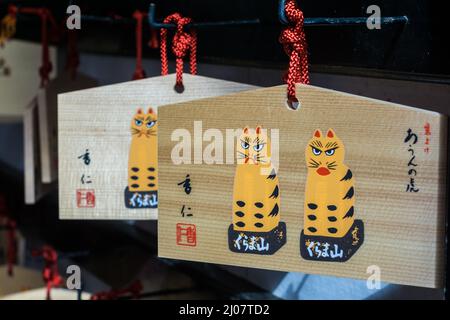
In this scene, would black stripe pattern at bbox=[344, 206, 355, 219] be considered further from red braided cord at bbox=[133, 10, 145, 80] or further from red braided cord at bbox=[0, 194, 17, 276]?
red braided cord at bbox=[0, 194, 17, 276]

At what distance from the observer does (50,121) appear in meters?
1.37

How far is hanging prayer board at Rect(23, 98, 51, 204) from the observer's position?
1.32 meters

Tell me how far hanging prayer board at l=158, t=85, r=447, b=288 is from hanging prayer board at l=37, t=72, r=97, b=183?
537 millimetres

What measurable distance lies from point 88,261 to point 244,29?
2.94 ft

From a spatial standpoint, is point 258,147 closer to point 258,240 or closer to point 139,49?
point 258,240

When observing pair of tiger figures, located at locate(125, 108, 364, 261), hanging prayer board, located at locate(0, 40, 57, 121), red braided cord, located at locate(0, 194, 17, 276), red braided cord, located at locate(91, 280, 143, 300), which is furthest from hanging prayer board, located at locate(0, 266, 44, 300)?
pair of tiger figures, located at locate(125, 108, 364, 261)

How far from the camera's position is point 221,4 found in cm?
120

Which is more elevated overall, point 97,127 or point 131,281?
point 97,127

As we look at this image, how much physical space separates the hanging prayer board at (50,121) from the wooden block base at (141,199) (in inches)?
13.7

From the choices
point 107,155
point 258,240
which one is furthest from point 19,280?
point 258,240

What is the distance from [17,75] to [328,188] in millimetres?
1860

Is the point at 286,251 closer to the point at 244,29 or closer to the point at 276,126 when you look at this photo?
the point at 276,126
